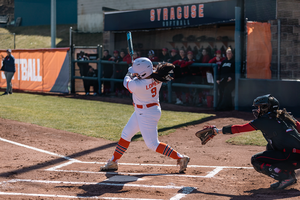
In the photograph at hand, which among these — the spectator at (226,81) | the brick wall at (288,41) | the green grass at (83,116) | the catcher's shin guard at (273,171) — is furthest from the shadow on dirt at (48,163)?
the brick wall at (288,41)

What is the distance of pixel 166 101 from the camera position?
14578 mm

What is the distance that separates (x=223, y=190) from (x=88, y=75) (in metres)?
12.9

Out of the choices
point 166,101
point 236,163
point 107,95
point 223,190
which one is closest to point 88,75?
point 107,95

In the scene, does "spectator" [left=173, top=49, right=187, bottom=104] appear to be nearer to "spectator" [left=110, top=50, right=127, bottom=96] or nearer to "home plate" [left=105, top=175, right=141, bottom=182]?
"spectator" [left=110, top=50, right=127, bottom=96]

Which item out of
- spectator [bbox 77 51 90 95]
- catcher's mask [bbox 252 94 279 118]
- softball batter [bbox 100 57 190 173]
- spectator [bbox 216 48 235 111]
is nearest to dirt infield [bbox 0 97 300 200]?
softball batter [bbox 100 57 190 173]

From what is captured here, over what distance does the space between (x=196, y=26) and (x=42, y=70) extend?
7862 mm

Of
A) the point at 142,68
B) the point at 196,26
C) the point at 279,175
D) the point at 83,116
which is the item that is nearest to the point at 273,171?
the point at 279,175

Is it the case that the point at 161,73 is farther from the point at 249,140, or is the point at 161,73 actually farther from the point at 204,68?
the point at 204,68

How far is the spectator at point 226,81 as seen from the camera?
12.2 meters

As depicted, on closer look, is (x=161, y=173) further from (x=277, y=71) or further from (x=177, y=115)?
(x=277, y=71)

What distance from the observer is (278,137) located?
190 inches

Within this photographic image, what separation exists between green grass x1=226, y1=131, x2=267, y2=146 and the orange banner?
3.92 m

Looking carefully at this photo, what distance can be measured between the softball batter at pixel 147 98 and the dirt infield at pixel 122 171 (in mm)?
497

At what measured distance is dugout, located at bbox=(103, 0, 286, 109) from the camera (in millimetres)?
12461
